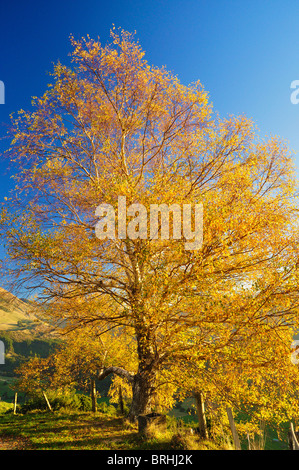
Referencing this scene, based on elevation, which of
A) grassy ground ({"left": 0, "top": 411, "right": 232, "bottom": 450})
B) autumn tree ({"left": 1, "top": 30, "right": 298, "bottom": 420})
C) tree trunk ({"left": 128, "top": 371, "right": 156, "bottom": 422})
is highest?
autumn tree ({"left": 1, "top": 30, "right": 298, "bottom": 420})

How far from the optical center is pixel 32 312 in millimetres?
8461

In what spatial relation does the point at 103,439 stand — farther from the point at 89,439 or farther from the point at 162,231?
the point at 162,231

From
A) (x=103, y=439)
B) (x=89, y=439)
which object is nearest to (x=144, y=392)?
(x=103, y=439)

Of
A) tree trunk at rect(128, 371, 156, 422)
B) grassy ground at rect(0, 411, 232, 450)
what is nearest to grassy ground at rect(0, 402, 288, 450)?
grassy ground at rect(0, 411, 232, 450)

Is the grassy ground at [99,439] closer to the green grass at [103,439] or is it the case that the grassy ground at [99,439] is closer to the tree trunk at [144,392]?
the green grass at [103,439]

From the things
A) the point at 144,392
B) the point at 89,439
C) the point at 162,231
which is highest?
the point at 162,231

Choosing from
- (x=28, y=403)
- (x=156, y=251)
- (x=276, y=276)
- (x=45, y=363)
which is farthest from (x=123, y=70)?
(x=28, y=403)

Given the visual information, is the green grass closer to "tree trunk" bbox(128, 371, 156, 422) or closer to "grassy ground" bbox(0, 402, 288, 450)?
"grassy ground" bbox(0, 402, 288, 450)

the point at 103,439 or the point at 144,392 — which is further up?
the point at 144,392

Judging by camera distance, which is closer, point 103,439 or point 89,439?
point 103,439

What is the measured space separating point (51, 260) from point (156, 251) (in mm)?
3197
